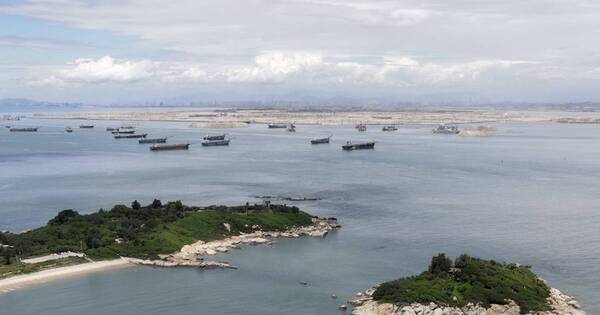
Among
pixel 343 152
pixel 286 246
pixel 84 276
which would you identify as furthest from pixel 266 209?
pixel 343 152

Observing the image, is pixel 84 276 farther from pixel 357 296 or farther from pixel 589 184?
pixel 589 184

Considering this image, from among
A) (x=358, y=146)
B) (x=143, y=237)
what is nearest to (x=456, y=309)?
(x=143, y=237)

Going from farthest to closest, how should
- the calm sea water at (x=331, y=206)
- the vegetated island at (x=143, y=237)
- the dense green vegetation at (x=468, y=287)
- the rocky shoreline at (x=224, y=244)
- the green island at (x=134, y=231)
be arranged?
1. the green island at (x=134, y=231)
2. the rocky shoreline at (x=224, y=244)
3. the vegetated island at (x=143, y=237)
4. the calm sea water at (x=331, y=206)
5. the dense green vegetation at (x=468, y=287)

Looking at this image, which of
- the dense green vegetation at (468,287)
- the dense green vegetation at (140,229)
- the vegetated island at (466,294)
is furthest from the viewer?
the dense green vegetation at (140,229)

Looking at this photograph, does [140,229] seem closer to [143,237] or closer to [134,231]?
[134,231]

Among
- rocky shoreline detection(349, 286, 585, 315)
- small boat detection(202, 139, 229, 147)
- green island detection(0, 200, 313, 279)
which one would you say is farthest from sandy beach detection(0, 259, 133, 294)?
small boat detection(202, 139, 229, 147)

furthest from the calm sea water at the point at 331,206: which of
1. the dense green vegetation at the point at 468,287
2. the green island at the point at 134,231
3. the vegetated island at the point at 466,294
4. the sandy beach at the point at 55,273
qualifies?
the green island at the point at 134,231

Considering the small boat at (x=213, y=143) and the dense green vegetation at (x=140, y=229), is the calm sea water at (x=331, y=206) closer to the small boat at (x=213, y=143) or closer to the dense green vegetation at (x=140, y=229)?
the dense green vegetation at (x=140, y=229)
